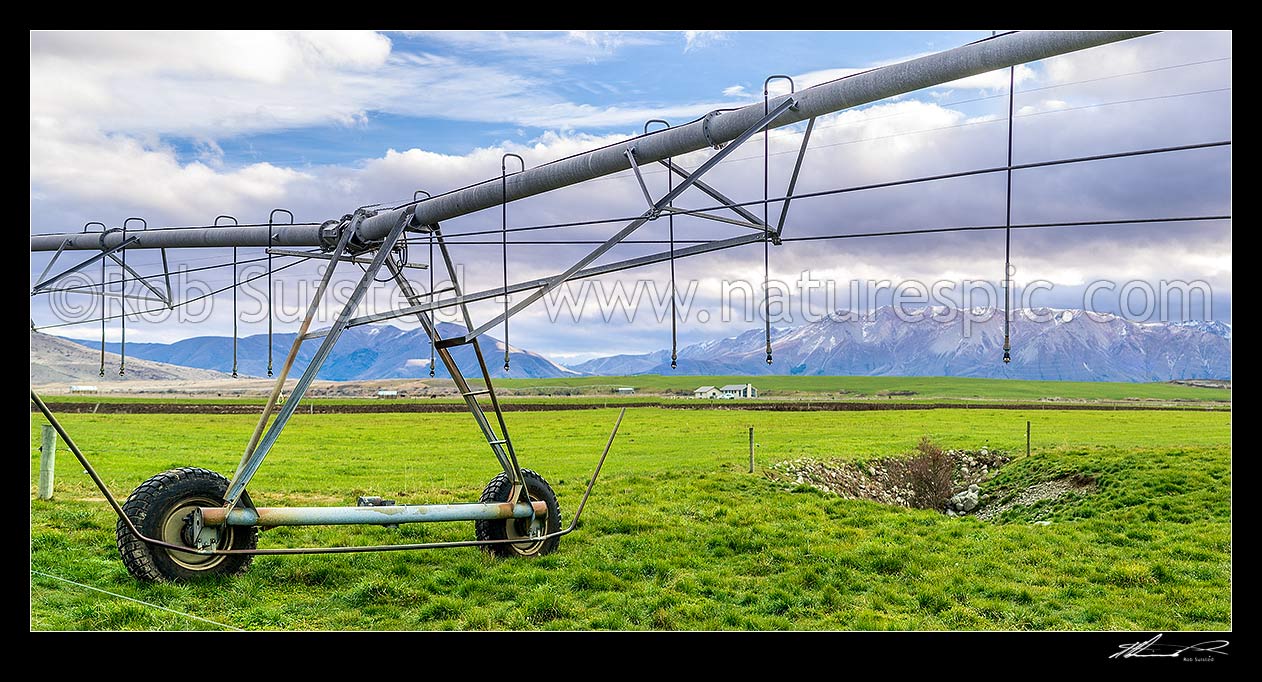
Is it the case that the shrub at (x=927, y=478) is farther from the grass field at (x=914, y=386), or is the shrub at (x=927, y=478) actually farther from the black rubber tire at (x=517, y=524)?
the grass field at (x=914, y=386)

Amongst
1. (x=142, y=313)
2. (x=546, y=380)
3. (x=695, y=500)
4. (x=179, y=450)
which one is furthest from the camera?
(x=546, y=380)

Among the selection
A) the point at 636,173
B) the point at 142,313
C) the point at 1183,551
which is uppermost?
the point at 636,173

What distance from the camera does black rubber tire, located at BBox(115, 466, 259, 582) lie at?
10.8m

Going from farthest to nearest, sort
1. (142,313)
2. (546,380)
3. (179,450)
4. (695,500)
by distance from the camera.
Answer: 1. (546,380)
2. (179,450)
3. (695,500)
4. (142,313)

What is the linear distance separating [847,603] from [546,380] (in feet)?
406

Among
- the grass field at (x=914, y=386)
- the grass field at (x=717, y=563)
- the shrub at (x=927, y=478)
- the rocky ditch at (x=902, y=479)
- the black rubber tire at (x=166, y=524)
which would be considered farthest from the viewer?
the grass field at (x=914, y=386)

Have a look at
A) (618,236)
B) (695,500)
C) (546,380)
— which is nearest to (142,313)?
(618,236)

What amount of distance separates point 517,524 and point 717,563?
323 cm

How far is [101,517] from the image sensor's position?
15.4m

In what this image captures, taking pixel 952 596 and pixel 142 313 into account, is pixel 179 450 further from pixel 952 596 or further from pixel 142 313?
pixel 952 596

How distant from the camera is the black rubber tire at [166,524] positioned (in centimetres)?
1079

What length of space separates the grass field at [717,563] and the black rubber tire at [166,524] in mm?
212
